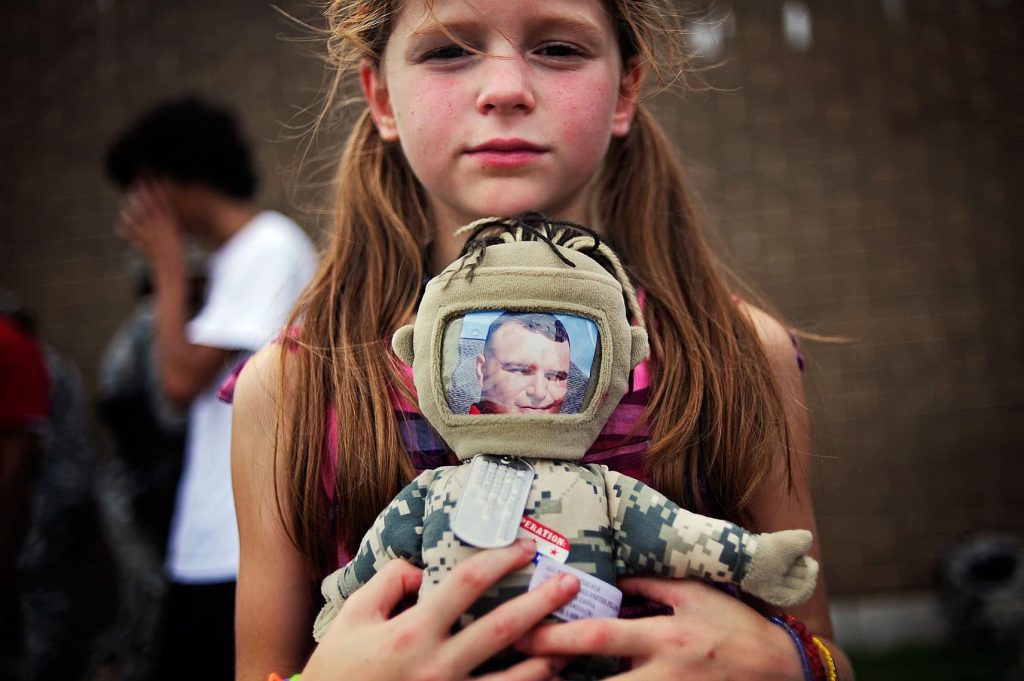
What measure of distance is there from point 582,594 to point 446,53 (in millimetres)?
893

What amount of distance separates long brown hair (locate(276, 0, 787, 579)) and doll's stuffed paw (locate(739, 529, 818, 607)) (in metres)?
0.21

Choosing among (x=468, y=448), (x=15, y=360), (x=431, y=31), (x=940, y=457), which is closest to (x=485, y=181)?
(x=431, y=31)

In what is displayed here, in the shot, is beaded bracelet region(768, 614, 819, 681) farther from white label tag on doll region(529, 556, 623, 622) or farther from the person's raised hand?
the person's raised hand

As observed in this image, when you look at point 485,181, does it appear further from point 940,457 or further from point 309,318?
point 940,457

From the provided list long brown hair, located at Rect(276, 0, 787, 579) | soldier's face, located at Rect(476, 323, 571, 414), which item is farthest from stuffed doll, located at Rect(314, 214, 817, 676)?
long brown hair, located at Rect(276, 0, 787, 579)

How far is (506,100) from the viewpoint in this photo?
59.1 inches

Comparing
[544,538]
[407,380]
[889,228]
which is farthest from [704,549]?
[889,228]

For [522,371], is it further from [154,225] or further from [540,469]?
[154,225]

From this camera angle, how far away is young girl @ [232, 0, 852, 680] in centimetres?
144

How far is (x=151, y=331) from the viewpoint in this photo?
3598 mm

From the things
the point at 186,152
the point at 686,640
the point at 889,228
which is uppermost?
the point at 186,152

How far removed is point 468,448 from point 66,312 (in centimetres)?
458

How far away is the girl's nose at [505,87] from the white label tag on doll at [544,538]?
648mm

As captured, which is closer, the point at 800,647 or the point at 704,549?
the point at 704,549
